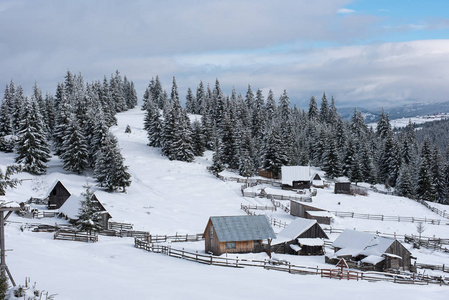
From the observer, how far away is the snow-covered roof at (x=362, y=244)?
113 ft

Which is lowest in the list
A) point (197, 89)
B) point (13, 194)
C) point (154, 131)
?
point (13, 194)

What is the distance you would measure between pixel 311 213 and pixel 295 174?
18.7 metres

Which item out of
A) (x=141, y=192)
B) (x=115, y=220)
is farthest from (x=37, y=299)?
(x=141, y=192)

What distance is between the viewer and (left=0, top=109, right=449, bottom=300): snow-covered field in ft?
68.9

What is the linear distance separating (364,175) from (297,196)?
947 inches

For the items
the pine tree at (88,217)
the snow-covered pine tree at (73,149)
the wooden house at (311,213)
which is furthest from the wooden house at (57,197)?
the wooden house at (311,213)

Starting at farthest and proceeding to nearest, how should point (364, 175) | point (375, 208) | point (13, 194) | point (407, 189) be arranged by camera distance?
1. point (364, 175)
2. point (407, 189)
3. point (375, 208)
4. point (13, 194)

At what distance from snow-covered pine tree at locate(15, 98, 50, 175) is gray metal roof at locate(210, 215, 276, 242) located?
3856cm

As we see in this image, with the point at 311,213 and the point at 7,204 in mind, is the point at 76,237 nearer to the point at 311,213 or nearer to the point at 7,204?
the point at 7,204

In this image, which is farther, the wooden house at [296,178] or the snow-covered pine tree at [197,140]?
the snow-covered pine tree at [197,140]

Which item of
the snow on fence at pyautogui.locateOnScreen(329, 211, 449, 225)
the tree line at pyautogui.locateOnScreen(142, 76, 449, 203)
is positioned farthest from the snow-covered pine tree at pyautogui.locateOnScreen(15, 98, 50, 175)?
the snow on fence at pyautogui.locateOnScreen(329, 211, 449, 225)

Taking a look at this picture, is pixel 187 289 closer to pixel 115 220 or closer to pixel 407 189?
pixel 115 220

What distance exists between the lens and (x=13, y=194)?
51.7m

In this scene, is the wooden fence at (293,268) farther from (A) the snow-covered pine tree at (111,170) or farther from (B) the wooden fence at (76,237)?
(A) the snow-covered pine tree at (111,170)
